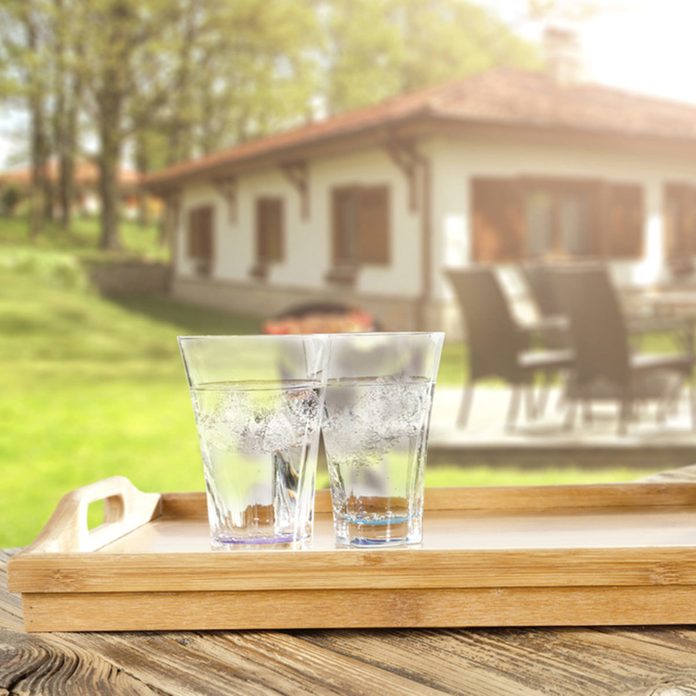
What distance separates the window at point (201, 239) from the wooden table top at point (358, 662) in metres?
17.3

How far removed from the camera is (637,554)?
0.71m

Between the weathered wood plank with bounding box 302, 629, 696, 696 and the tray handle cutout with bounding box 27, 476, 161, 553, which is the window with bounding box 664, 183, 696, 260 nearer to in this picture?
the tray handle cutout with bounding box 27, 476, 161, 553

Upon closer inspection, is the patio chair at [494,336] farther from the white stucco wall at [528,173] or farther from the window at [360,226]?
the window at [360,226]

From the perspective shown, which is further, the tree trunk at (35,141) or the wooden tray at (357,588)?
the tree trunk at (35,141)

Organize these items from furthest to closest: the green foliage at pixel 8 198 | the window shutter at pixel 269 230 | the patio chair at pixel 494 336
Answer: the green foliage at pixel 8 198
the window shutter at pixel 269 230
the patio chair at pixel 494 336

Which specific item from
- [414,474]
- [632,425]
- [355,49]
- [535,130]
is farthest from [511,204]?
[355,49]

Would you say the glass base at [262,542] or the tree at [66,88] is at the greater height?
the tree at [66,88]

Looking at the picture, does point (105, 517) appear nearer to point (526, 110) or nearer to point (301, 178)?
point (526, 110)

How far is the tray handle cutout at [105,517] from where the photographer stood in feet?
2.59

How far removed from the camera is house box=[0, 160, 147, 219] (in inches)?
1254

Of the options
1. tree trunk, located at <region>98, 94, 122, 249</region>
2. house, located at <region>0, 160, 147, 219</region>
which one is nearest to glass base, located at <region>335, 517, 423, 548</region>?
tree trunk, located at <region>98, 94, 122, 249</region>

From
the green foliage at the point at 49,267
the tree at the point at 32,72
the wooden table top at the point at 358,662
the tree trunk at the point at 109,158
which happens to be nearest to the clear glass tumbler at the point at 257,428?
the wooden table top at the point at 358,662

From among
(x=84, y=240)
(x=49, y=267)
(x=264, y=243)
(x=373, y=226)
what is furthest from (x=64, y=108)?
(x=373, y=226)

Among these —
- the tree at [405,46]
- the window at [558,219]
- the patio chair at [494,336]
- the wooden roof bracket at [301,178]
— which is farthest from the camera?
the tree at [405,46]
